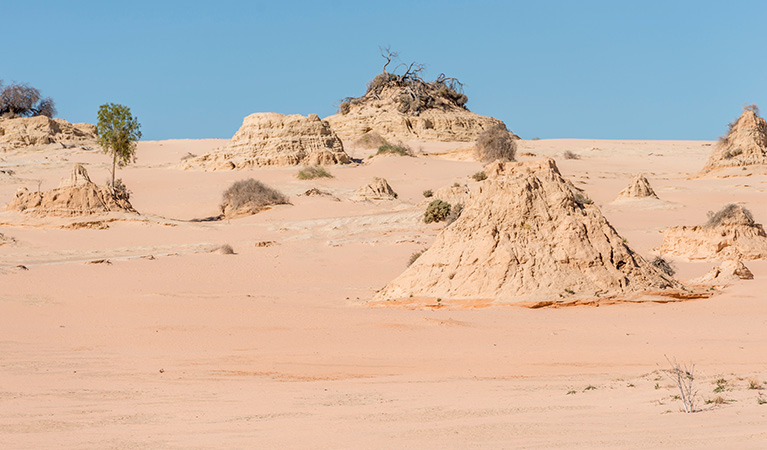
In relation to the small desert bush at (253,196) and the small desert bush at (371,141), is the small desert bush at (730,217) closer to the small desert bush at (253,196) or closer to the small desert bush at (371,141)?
the small desert bush at (253,196)

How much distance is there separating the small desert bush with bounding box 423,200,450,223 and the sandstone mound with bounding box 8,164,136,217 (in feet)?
31.9

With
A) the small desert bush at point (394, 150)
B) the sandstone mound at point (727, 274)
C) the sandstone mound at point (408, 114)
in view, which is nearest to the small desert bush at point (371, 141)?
the sandstone mound at point (408, 114)

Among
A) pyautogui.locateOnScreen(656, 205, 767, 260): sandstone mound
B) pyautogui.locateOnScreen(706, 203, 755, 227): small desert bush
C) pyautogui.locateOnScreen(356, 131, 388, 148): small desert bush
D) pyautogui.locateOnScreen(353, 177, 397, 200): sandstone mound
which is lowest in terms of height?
pyautogui.locateOnScreen(656, 205, 767, 260): sandstone mound

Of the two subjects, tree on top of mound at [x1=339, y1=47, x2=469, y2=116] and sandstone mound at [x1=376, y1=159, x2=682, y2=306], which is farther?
tree on top of mound at [x1=339, y1=47, x2=469, y2=116]

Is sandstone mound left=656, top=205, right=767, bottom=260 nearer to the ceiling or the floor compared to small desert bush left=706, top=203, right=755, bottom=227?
nearer to the floor

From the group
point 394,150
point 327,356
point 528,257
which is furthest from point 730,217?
point 394,150

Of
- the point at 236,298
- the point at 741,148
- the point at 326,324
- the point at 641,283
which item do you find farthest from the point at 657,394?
the point at 741,148

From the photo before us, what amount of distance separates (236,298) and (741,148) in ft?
89.2

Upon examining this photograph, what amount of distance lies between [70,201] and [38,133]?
2703 centimetres

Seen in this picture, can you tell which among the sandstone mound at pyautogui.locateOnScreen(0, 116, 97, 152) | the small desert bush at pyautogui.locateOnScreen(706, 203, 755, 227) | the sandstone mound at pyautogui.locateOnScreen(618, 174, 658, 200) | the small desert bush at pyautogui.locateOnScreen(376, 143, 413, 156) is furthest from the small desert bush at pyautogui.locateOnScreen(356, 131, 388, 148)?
the small desert bush at pyautogui.locateOnScreen(706, 203, 755, 227)

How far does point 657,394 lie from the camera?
6199 millimetres

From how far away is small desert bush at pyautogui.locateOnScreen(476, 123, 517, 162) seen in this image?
131 feet

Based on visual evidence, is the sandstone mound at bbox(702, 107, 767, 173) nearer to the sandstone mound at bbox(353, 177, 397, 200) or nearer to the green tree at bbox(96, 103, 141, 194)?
the sandstone mound at bbox(353, 177, 397, 200)

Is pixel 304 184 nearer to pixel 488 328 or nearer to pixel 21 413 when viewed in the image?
pixel 488 328
